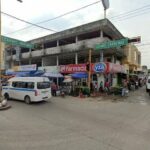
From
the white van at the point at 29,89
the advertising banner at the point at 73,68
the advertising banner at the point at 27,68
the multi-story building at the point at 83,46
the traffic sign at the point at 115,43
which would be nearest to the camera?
the white van at the point at 29,89

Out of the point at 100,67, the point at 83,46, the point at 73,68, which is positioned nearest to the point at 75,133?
the point at 100,67

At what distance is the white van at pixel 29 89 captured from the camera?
14.8 m

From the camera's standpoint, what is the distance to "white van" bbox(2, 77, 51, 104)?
14.8 m

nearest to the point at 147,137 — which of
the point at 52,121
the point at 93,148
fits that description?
the point at 93,148

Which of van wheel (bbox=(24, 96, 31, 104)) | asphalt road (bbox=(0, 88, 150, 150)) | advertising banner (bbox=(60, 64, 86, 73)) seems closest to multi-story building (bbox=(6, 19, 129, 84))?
advertising banner (bbox=(60, 64, 86, 73))

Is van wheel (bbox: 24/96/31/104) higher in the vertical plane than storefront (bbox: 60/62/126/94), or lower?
lower

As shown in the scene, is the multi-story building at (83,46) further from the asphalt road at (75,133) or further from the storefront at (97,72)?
the asphalt road at (75,133)

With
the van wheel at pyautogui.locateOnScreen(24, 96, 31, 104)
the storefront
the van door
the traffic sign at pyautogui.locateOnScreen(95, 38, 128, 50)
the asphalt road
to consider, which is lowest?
the asphalt road

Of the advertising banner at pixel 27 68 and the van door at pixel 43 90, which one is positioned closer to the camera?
the van door at pixel 43 90

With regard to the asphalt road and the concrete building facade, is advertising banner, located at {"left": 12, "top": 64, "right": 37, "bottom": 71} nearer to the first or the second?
the concrete building facade

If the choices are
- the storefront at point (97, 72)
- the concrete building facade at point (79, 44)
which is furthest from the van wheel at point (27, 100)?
the concrete building facade at point (79, 44)

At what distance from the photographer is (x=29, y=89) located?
1501cm

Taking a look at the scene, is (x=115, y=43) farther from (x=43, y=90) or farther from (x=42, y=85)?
(x=43, y=90)

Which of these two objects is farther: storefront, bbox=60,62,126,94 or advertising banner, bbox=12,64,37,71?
advertising banner, bbox=12,64,37,71
